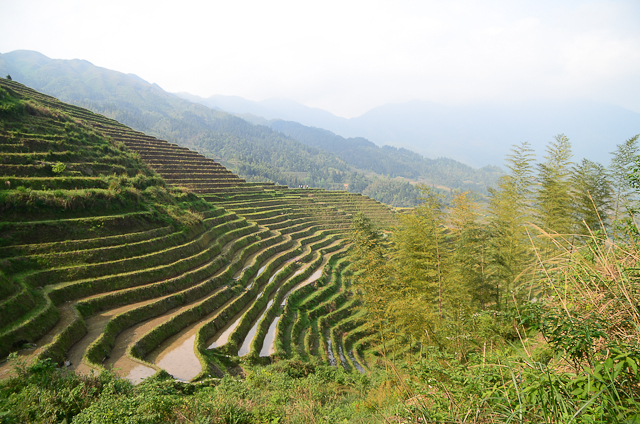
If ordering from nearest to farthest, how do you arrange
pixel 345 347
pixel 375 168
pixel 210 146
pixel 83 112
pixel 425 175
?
pixel 345 347 < pixel 83 112 < pixel 210 146 < pixel 425 175 < pixel 375 168

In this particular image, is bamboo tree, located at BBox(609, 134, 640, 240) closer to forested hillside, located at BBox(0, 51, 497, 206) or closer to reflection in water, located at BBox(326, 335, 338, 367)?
reflection in water, located at BBox(326, 335, 338, 367)

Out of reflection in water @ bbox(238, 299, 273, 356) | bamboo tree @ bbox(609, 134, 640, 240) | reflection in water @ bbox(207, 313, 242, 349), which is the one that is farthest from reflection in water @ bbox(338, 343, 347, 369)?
bamboo tree @ bbox(609, 134, 640, 240)

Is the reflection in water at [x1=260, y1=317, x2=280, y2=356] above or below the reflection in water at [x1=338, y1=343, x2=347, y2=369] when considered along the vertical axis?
above

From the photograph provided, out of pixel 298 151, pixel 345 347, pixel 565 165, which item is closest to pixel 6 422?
pixel 345 347

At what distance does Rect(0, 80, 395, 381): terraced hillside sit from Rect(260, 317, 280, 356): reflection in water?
0.29 feet

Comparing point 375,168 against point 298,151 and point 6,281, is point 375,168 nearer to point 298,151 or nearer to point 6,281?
point 298,151

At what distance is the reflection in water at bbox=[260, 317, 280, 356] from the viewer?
1438 centimetres

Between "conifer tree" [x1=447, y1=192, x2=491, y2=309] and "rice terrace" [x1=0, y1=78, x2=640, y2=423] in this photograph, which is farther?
"conifer tree" [x1=447, y1=192, x2=491, y2=309]

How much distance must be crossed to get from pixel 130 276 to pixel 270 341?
23.5 feet

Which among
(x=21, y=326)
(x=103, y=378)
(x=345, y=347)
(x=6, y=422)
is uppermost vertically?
(x=6, y=422)

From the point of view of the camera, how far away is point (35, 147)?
16.3 m

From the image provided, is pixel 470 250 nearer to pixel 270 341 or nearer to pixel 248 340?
pixel 270 341

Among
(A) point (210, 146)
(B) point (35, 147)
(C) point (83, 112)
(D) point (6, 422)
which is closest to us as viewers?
(D) point (6, 422)

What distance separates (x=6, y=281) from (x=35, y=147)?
9.53 meters
